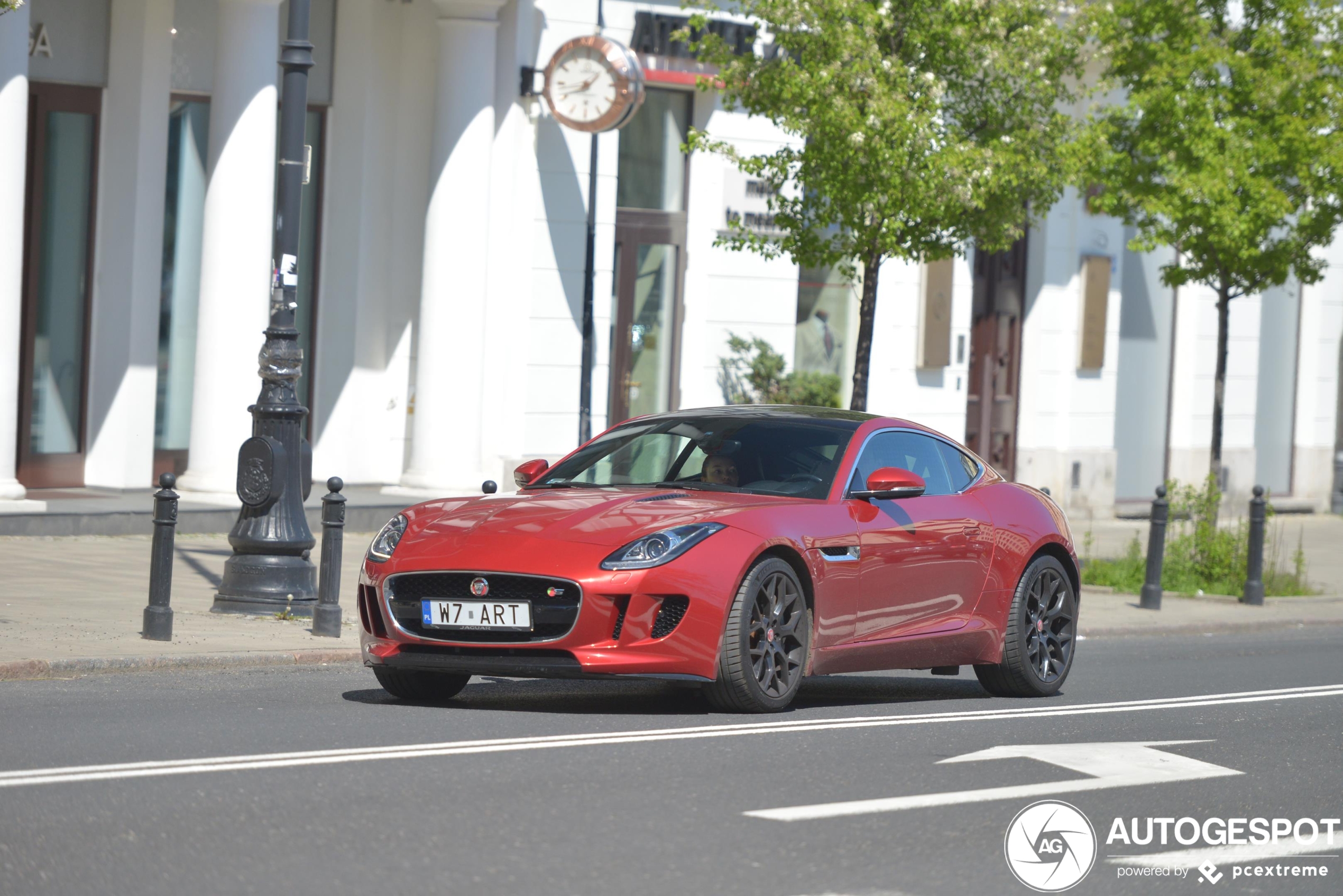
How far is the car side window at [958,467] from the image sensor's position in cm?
992

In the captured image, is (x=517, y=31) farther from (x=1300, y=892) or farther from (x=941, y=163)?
(x=1300, y=892)

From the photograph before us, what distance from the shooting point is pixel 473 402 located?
19.4 meters

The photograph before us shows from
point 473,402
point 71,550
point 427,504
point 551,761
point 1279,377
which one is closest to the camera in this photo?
point 551,761

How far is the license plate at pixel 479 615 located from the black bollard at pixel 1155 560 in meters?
9.56

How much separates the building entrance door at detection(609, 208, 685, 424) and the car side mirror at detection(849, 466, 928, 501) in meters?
12.6

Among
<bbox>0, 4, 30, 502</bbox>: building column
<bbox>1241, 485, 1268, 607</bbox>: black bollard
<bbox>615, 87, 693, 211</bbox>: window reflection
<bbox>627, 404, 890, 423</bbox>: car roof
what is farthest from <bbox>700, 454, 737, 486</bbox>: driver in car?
<bbox>615, 87, 693, 211</bbox>: window reflection

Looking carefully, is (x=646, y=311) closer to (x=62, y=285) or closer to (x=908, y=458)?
(x=62, y=285)

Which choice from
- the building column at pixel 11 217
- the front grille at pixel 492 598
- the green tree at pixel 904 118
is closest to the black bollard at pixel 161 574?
the front grille at pixel 492 598

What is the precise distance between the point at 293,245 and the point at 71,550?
3.95 metres

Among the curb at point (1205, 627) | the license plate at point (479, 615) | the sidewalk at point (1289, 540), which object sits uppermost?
the license plate at point (479, 615)

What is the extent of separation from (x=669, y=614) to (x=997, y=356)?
19.1 metres

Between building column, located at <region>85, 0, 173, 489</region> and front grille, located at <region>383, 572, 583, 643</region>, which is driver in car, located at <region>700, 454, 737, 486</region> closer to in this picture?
front grille, located at <region>383, 572, 583, 643</region>

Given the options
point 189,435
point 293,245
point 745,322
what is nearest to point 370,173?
point 189,435

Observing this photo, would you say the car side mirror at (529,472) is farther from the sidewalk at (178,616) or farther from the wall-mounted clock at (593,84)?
the wall-mounted clock at (593,84)
